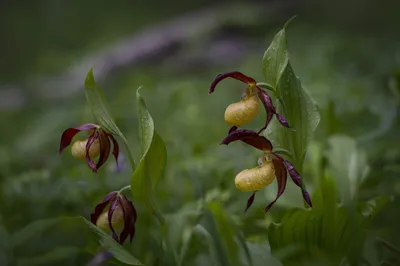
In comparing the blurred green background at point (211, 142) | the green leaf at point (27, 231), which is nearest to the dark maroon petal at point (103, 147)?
the blurred green background at point (211, 142)

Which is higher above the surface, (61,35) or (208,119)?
(61,35)

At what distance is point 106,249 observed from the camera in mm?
808

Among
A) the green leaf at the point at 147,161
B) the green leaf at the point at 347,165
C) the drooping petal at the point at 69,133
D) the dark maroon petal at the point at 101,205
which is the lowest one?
the green leaf at the point at 347,165

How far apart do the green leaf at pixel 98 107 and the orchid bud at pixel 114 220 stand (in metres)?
0.12

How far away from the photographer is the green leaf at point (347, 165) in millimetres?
1010

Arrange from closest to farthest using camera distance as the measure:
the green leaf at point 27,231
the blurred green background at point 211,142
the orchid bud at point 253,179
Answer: the orchid bud at point 253,179 → the blurred green background at point 211,142 → the green leaf at point 27,231

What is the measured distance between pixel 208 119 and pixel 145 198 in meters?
1.46

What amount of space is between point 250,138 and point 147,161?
174mm

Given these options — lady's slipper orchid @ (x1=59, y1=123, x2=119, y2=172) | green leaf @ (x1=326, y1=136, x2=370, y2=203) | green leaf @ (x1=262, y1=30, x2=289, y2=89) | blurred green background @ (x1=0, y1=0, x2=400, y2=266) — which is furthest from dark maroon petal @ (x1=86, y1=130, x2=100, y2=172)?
green leaf @ (x1=326, y1=136, x2=370, y2=203)

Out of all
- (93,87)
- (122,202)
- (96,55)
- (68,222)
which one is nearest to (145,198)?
(122,202)

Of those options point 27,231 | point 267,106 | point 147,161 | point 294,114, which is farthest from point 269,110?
point 27,231

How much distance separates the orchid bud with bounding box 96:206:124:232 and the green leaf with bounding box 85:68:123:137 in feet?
0.40

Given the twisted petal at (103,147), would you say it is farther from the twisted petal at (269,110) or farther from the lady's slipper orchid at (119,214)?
the twisted petal at (269,110)

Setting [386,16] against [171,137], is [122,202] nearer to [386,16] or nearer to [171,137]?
[171,137]
